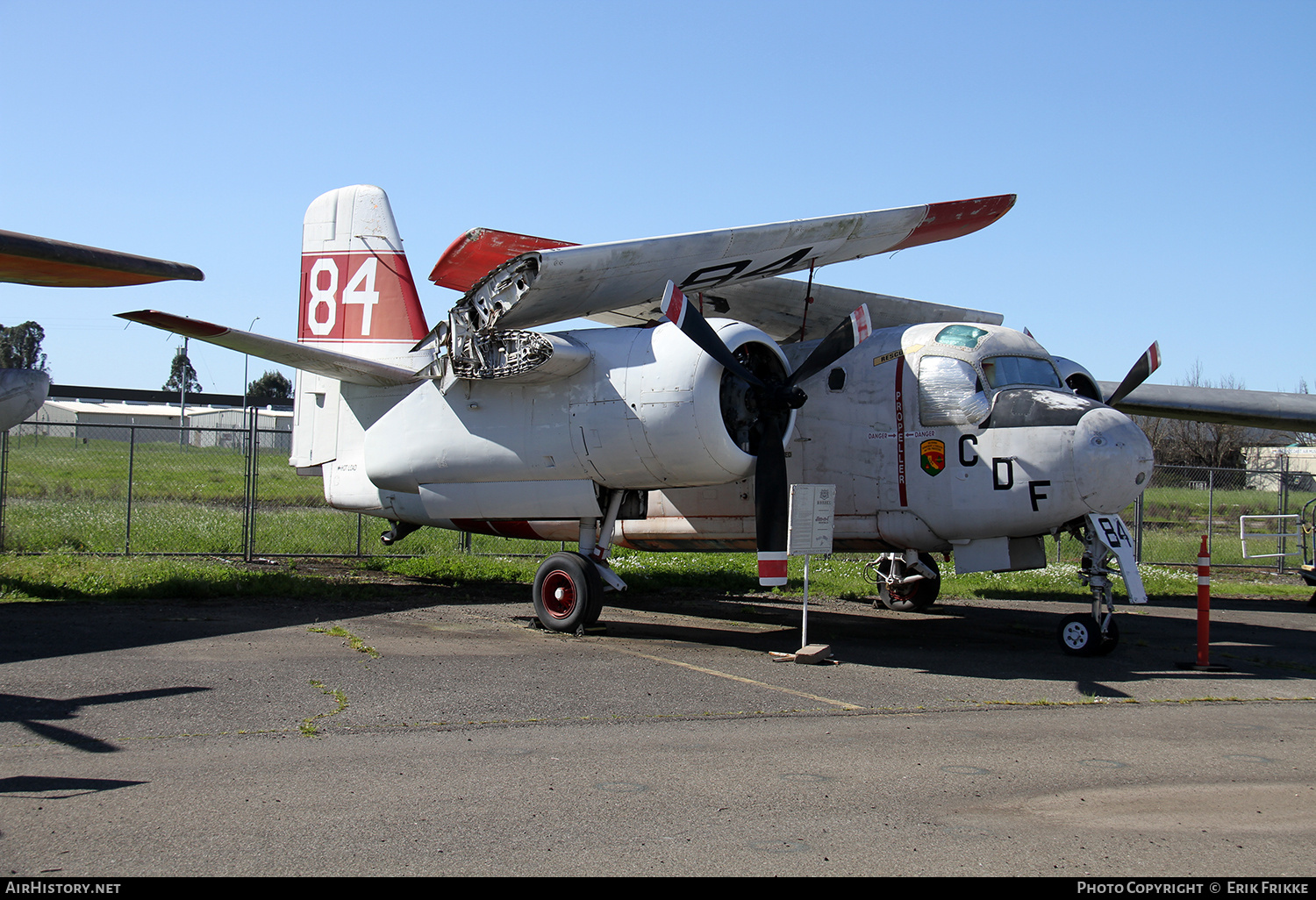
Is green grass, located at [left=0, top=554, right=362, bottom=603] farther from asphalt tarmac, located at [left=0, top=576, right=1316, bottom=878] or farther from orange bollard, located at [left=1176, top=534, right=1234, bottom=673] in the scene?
orange bollard, located at [left=1176, top=534, right=1234, bottom=673]

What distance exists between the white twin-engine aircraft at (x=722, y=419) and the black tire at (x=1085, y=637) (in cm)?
2

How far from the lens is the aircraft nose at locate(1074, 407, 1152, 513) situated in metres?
9.57

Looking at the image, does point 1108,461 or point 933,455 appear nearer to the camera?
point 1108,461

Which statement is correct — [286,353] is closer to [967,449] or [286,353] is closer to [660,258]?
[660,258]

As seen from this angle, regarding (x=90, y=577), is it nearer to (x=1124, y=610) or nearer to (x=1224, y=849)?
(x=1224, y=849)

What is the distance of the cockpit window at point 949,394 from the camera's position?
33.8 feet

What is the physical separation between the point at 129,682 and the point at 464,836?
4.44 m

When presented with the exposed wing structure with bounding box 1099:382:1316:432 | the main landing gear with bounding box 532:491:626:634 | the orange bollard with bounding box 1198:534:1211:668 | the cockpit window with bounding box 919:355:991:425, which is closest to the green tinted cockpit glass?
the cockpit window with bounding box 919:355:991:425

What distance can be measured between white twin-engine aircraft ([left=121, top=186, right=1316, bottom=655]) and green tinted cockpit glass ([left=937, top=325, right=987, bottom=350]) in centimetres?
2

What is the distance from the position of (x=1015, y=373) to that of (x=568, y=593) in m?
5.58

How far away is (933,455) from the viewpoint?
10531 millimetres

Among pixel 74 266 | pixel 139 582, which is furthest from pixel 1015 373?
pixel 139 582

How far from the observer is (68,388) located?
301ft

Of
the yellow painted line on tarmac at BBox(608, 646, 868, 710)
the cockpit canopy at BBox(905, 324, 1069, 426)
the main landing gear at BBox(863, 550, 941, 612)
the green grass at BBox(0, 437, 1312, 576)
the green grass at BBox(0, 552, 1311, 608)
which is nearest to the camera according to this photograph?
the yellow painted line on tarmac at BBox(608, 646, 868, 710)
